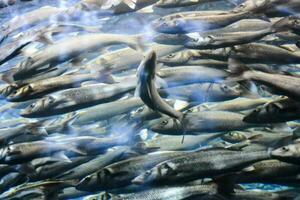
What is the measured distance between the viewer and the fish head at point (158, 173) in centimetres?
361

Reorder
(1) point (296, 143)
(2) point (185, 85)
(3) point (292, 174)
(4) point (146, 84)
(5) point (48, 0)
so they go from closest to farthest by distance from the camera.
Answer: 1. (4) point (146, 84)
2. (1) point (296, 143)
3. (3) point (292, 174)
4. (2) point (185, 85)
5. (5) point (48, 0)

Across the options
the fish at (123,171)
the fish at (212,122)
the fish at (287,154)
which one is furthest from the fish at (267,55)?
the fish at (123,171)

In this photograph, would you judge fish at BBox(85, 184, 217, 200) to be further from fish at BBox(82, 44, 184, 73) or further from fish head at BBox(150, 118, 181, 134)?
fish at BBox(82, 44, 184, 73)

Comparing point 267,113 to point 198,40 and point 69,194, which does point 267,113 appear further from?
point 69,194

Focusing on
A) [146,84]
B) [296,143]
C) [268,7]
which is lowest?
[296,143]

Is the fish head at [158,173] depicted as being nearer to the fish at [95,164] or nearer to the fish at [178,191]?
the fish at [178,191]

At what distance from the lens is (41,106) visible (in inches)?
162

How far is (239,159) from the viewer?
3631mm

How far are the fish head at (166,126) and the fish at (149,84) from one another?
0.78 metres

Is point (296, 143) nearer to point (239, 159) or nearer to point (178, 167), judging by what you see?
point (239, 159)

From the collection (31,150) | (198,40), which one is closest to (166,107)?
(198,40)

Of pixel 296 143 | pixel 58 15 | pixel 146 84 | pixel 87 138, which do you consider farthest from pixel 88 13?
pixel 296 143

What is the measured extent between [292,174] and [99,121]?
2.32 m

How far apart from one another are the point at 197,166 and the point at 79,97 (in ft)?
4.10
